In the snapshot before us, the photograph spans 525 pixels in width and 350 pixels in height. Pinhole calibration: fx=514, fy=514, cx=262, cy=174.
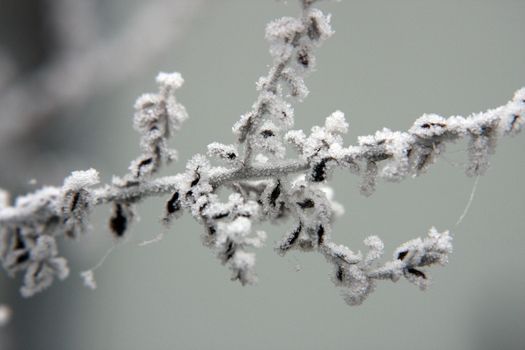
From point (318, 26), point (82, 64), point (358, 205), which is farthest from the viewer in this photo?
point (358, 205)

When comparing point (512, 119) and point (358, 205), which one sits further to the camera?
point (358, 205)

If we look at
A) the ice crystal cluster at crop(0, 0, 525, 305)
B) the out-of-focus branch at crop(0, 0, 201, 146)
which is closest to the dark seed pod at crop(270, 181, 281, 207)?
the ice crystal cluster at crop(0, 0, 525, 305)

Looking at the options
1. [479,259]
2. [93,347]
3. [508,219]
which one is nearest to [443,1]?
[508,219]

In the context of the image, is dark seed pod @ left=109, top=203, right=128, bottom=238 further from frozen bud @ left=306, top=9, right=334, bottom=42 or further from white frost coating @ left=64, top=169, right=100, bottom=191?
frozen bud @ left=306, top=9, right=334, bottom=42

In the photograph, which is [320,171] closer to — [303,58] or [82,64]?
[303,58]

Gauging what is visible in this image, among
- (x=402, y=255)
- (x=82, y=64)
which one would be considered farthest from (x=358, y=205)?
(x=402, y=255)

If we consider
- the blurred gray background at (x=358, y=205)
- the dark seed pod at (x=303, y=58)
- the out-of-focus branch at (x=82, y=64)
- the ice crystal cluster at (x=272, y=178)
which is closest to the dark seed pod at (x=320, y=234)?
the ice crystal cluster at (x=272, y=178)

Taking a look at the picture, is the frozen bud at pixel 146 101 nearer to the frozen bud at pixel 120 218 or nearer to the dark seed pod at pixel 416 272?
the frozen bud at pixel 120 218

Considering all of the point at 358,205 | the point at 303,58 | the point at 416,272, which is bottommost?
the point at 416,272
